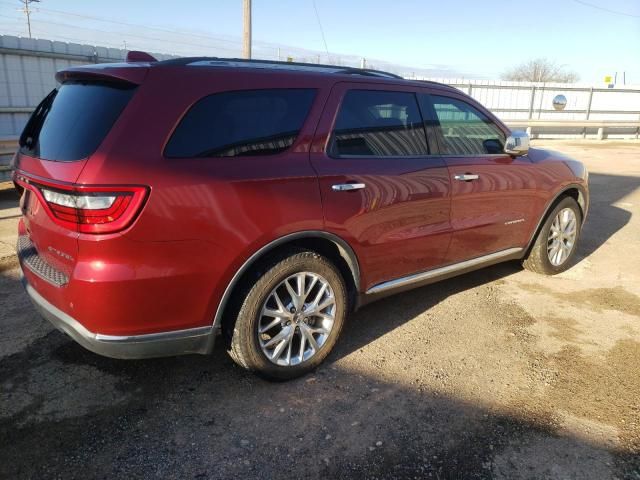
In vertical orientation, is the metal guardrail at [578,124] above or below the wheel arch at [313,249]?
above

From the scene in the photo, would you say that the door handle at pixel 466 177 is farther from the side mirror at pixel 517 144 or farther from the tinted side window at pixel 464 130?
the side mirror at pixel 517 144

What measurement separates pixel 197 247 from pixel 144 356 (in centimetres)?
62

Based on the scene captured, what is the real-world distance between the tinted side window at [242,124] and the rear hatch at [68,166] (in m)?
0.32

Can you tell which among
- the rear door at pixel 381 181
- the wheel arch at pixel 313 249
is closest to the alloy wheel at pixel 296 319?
the wheel arch at pixel 313 249

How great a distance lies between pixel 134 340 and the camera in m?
2.50

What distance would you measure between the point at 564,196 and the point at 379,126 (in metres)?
2.61

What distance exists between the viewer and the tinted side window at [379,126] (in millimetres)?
3201

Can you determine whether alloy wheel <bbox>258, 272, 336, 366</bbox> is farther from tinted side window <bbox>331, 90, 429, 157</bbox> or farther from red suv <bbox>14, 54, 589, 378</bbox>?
tinted side window <bbox>331, 90, 429, 157</bbox>

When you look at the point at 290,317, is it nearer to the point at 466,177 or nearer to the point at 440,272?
the point at 440,272

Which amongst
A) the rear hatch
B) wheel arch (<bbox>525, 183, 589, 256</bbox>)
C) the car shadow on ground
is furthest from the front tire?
the car shadow on ground

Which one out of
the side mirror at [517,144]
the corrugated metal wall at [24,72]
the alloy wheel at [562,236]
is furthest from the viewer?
the corrugated metal wall at [24,72]

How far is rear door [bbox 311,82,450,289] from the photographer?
3.07 metres

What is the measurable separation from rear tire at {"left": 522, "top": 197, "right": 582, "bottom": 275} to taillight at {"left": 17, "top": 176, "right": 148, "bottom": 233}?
12.7ft

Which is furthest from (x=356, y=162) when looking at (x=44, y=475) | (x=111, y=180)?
(x=44, y=475)
